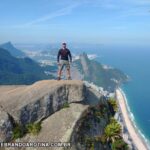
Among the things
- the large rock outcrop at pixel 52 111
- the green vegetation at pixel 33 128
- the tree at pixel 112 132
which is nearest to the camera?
the large rock outcrop at pixel 52 111

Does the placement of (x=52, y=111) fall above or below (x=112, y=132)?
above

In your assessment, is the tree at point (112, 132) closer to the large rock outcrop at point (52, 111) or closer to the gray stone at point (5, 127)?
the large rock outcrop at point (52, 111)

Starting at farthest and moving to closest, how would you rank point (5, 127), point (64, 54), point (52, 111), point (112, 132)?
point (64, 54) → point (112, 132) → point (52, 111) → point (5, 127)

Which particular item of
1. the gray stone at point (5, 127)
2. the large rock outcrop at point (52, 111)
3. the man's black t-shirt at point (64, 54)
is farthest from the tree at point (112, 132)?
the gray stone at point (5, 127)

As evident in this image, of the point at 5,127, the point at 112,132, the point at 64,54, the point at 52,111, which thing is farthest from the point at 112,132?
the point at 5,127

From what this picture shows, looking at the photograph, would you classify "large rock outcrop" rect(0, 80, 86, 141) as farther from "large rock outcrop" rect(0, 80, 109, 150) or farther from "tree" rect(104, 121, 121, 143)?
"tree" rect(104, 121, 121, 143)

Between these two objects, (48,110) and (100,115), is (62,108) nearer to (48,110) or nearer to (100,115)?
(48,110)

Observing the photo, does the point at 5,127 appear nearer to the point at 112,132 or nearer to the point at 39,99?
the point at 39,99

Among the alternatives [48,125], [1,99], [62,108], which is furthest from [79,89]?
[1,99]
